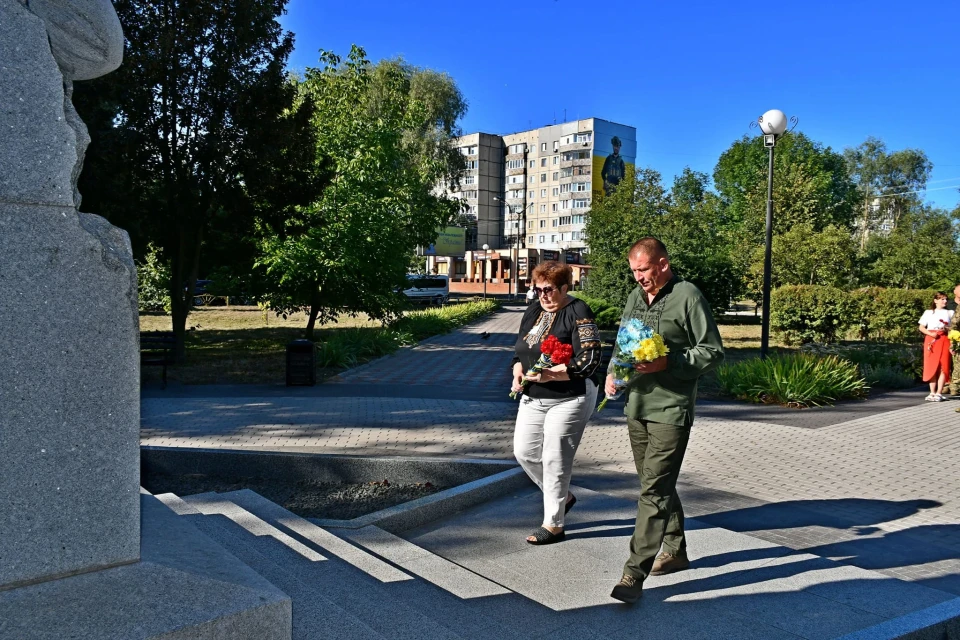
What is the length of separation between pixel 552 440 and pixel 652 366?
→ 3.40 feet

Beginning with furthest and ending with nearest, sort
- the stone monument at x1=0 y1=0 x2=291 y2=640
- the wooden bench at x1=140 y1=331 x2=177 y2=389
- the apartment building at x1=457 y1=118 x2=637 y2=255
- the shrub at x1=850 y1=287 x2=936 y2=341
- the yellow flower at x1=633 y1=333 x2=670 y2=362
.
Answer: the apartment building at x1=457 y1=118 x2=637 y2=255 → the shrub at x1=850 y1=287 x2=936 y2=341 → the wooden bench at x1=140 y1=331 x2=177 y2=389 → the yellow flower at x1=633 y1=333 x2=670 y2=362 → the stone monument at x1=0 y1=0 x2=291 y2=640

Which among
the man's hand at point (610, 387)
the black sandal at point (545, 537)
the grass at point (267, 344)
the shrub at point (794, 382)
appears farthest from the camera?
the grass at point (267, 344)

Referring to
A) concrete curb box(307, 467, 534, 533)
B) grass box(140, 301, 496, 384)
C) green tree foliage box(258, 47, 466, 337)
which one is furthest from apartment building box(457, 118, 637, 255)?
concrete curb box(307, 467, 534, 533)

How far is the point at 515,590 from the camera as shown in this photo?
12.9 ft

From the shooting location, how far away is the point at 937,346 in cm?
1151

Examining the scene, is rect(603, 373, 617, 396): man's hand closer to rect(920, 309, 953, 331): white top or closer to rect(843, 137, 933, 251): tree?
rect(920, 309, 953, 331): white top

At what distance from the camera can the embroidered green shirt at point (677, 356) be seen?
3783 mm

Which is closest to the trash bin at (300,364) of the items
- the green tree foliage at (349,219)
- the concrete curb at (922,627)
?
the green tree foliage at (349,219)

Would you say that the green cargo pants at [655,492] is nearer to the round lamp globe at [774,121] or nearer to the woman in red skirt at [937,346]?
the woman in red skirt at [937,346]

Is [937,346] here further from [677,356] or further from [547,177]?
[547,177]

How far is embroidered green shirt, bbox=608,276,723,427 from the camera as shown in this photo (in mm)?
→ 3783

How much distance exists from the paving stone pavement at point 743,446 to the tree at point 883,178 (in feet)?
218

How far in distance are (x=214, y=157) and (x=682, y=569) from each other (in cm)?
1283

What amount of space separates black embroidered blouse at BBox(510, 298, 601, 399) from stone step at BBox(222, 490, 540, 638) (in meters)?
1.24
